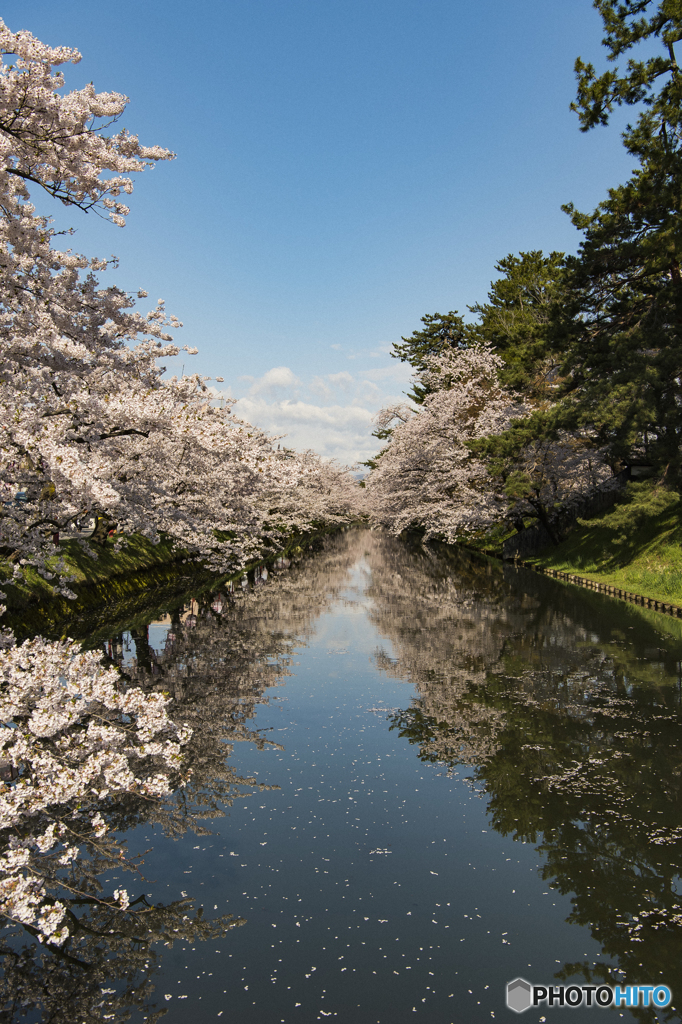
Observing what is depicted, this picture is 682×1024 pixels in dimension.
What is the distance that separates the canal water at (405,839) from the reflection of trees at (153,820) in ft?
0.13

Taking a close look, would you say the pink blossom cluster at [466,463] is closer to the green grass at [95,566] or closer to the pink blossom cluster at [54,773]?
the green grass at [95,566]

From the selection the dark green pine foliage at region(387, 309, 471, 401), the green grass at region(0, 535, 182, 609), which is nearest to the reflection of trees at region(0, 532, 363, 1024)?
the green grass at region(0, 535, 182, 609)

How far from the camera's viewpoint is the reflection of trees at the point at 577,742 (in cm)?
677

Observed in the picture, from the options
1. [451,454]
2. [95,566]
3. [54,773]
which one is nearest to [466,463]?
[451,454]

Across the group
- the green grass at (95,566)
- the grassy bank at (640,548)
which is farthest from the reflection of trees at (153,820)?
the grassy bank at (640,548)

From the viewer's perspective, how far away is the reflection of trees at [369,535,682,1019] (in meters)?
6.77

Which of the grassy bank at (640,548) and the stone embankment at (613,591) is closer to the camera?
the stone embankment at (613,591)

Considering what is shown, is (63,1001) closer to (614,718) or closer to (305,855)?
(305,855)

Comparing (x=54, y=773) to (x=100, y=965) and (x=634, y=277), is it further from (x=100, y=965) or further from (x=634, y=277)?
(x=634, y=277)

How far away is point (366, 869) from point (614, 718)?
646cm

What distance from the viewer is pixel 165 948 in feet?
20.5

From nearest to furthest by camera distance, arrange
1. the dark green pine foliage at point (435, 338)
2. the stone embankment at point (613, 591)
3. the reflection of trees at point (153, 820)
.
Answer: the reflection of trees at point (153, 820)
the stone embankment at point (613, 591)
the dark green pine foliage at point (435, 338)

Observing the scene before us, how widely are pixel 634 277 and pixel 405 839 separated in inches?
1070

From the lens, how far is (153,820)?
29.2ft
